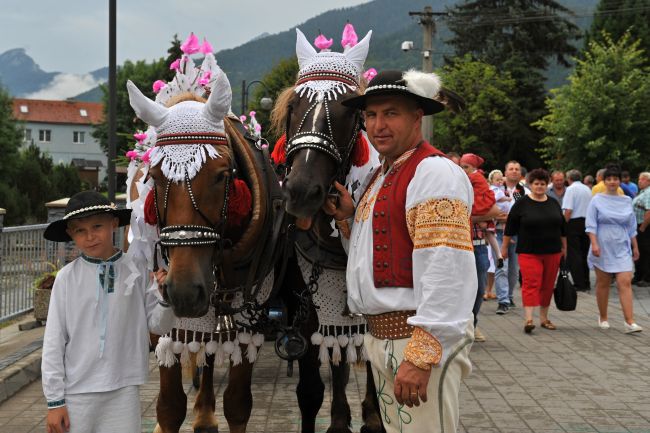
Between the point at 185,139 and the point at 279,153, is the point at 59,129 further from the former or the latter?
the point at 185,139

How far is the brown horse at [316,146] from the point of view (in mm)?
3379

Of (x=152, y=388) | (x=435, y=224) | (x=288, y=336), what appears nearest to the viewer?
(x=435, y=224)

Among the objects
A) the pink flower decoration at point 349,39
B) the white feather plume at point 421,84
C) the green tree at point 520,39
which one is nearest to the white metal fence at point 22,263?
the pink flower decoration at point 349,39

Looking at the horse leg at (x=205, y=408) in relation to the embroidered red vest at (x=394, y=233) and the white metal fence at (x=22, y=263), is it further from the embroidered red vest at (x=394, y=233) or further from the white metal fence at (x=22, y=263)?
the white metal fence at (x=22, y=263)

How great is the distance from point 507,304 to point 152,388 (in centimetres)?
635

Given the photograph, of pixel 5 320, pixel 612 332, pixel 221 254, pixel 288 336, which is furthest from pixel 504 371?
pixel 5 320

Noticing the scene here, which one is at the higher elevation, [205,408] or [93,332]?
[93,332]

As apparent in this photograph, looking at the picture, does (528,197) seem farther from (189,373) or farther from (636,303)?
(189,373)

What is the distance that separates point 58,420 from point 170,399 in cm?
79

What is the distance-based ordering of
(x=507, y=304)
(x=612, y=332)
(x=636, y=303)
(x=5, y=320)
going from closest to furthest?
(x=5, y=320) → (x=612, y=332) → (x=507, y=304) → (x=636, y=303)

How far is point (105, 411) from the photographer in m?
3.36

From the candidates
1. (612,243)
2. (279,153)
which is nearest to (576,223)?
(612,243)

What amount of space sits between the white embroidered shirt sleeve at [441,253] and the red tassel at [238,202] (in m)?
0.99

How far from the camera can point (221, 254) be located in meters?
3.44
